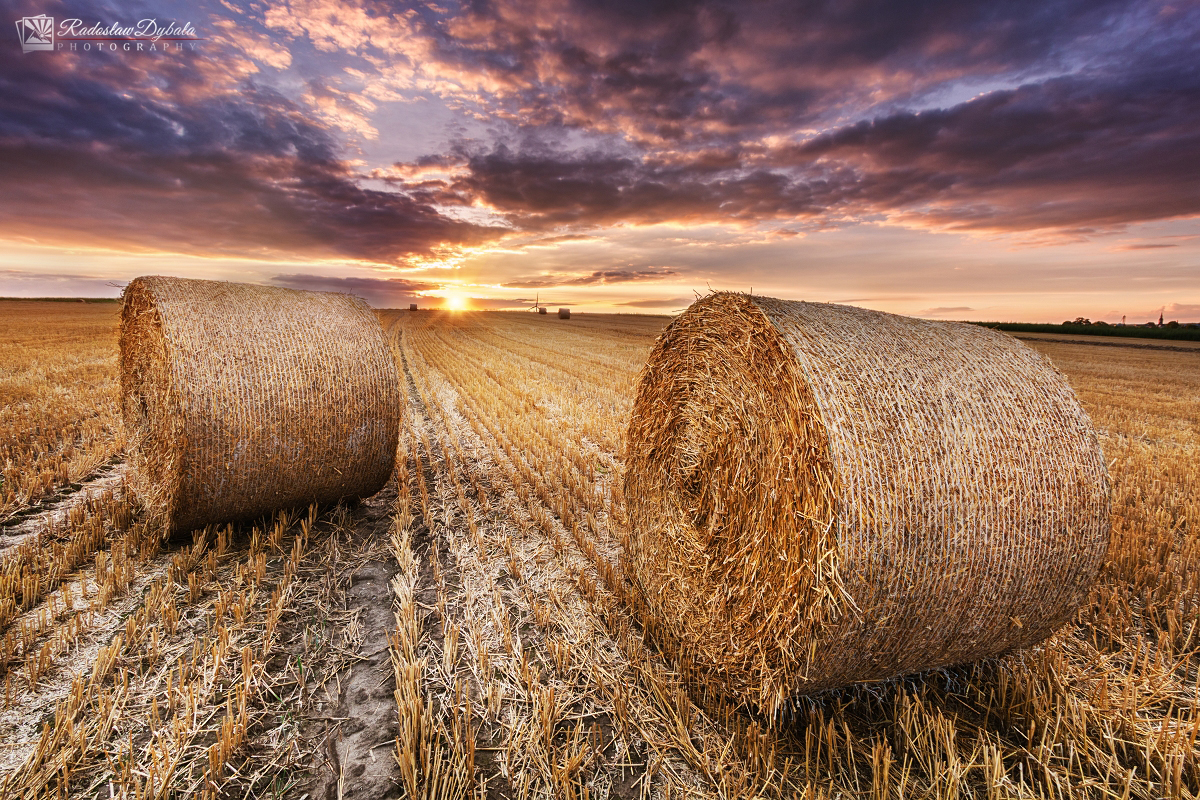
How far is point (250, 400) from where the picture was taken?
475 cm

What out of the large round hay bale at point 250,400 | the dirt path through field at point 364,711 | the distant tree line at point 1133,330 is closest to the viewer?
the dirt path through field at point 364,711

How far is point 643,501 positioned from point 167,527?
4229 millimetres

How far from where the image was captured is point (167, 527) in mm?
4668

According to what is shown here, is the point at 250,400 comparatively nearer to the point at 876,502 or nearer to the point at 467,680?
the point at 467,680

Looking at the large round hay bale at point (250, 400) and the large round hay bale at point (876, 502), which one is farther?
the large round hay bale at point (250, 400)

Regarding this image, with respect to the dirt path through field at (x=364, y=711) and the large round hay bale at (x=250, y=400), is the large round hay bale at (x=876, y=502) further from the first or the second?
the large round hay bale at (x=250, y=400)

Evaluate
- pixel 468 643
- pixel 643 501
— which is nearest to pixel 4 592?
pixel 468 643

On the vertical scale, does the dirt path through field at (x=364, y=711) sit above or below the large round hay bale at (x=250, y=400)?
below

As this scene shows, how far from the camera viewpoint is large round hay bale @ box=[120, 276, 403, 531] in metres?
4.60

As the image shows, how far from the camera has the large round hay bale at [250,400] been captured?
181 inches

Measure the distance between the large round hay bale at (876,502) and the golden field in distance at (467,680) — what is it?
0.33 meters

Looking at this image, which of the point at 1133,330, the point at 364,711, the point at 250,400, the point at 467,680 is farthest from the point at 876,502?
the point at 1133,330

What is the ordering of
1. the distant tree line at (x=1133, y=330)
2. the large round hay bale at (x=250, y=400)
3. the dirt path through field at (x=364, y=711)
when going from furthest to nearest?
the distant tree line at (x=1133, y=330) → the large round hay bale at (x=250, y=400) → the dirt path through field at (x=364, y=711)

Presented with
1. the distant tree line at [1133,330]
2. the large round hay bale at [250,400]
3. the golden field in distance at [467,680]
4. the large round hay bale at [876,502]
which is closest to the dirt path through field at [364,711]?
the golden field in distance at [467,680]
